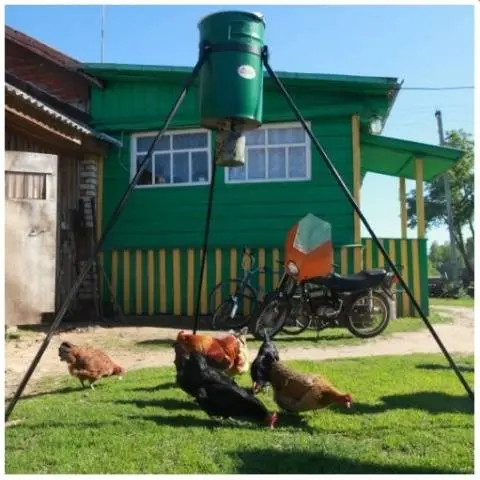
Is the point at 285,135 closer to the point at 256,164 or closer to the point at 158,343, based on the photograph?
the point at 256,164

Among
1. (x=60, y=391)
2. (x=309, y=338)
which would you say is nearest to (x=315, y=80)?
(x=309, y=338)

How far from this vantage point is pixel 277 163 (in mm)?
11195

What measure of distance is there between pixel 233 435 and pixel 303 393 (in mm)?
631

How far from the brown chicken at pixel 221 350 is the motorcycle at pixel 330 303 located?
296 cm

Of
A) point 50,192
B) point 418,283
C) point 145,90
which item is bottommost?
point 418,283

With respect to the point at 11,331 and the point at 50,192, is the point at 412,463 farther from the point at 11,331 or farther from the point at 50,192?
the point at 11,331

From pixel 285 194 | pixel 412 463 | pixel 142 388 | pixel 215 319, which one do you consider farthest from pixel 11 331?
pixel 412 463

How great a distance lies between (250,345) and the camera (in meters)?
7.88

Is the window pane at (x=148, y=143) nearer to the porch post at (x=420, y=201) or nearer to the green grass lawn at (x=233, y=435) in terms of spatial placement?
the porch post at (x=420, y=201)

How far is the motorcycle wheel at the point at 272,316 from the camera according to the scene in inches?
329

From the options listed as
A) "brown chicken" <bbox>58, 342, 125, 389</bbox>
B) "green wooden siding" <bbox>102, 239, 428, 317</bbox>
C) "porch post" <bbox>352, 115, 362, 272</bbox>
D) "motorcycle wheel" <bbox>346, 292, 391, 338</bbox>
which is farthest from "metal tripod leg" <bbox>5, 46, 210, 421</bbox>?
"porch post" <bbox>352, 115, 362, 272</bbox>

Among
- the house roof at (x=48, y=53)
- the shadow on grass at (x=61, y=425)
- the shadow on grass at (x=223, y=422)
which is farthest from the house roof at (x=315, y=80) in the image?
the shadow on grass at (x=61, y=425)

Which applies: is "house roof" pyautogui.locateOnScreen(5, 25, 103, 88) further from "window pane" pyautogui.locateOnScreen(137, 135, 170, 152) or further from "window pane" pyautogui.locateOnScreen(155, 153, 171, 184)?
"window pane" pyautogui.locateOnScreen(155, 153, 171, 184)

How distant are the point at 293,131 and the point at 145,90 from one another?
3.23 metres
